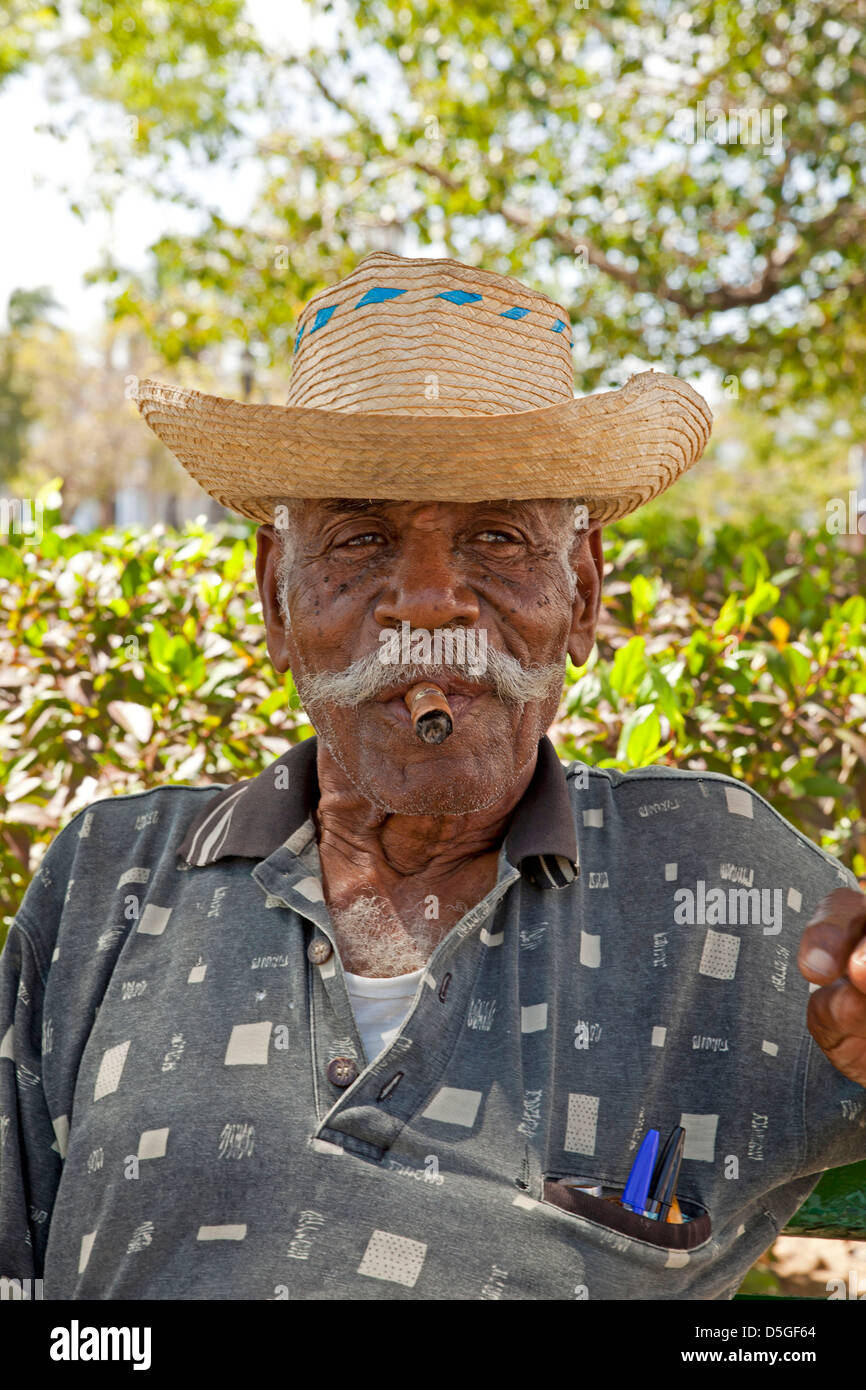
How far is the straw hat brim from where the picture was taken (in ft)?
→ 6.40

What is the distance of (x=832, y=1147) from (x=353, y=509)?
1.26 meters

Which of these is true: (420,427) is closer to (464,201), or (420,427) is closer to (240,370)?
(464,201)

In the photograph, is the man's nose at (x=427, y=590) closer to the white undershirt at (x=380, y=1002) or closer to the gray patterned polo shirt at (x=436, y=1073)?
the gray patterned polo shirt at (x=436, y=1073)

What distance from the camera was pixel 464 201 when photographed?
271 inches

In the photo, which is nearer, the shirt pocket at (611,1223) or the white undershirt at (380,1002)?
the shirt pocket at (611,1223)

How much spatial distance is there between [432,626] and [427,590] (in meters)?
0.06

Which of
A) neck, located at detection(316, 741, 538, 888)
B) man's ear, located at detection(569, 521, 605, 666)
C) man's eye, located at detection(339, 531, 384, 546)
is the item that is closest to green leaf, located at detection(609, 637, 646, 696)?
man's ear, located at detection(569, 521, 605, 666)

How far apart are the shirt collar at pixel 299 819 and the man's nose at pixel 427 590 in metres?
0.37

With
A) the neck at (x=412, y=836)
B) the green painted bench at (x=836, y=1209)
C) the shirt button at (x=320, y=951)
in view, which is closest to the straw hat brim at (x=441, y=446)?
the neck at (x=412, y=836)

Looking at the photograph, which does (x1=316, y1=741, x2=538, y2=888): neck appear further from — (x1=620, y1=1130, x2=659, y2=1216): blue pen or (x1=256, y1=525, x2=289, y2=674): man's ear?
(x1=620, y1=1130, x2=659, y2=1216): blue pen

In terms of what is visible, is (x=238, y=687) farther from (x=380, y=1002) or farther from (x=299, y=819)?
(x=380, y=1002)

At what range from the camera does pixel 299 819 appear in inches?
88.3

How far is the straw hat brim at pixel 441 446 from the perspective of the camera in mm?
1950

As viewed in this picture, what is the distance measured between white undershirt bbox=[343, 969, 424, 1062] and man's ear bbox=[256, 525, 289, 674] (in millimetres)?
606
